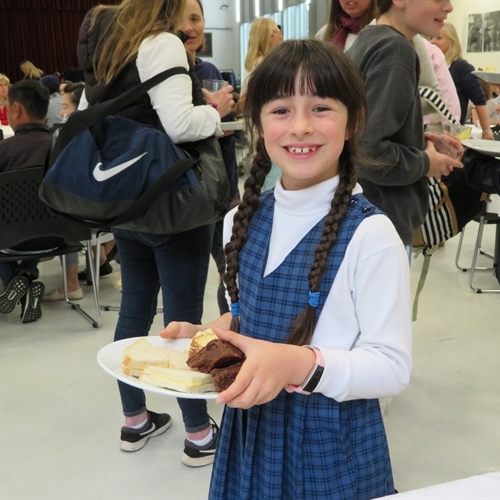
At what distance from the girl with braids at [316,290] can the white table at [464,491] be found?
0.25 m

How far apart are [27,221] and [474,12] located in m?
7.52

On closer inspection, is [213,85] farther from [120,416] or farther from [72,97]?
[72,97]

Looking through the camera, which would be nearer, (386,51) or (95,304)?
(386,51)

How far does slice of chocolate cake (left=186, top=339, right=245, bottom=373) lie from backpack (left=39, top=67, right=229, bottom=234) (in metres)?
0.77

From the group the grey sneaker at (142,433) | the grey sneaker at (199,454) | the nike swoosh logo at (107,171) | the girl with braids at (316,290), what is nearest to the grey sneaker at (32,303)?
the grey sneaker at (142,433)

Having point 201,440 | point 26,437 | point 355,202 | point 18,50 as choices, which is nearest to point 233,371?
point 355,202

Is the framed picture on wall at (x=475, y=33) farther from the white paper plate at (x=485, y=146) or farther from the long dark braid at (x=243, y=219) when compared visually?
the long dark braid at (x=243, y=219)

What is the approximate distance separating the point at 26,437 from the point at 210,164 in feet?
4.09

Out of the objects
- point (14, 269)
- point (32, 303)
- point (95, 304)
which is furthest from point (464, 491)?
point (14, 269)

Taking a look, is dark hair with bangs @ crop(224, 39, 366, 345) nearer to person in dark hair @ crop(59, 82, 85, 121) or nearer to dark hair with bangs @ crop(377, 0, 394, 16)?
dark hair with bangs @ crop(377, 0, 394, 16)

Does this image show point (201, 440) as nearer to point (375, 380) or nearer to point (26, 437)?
point (26, 437)

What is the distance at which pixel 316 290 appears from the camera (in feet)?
3.41

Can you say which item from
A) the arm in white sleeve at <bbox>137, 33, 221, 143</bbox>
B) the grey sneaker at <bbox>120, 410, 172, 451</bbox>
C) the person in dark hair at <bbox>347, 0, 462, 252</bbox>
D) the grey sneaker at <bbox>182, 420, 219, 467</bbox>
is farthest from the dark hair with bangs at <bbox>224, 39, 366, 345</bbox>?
the grey sneaker at <bbox>120, 410, 172, 451</bbox>

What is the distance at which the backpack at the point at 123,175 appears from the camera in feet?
5.60
